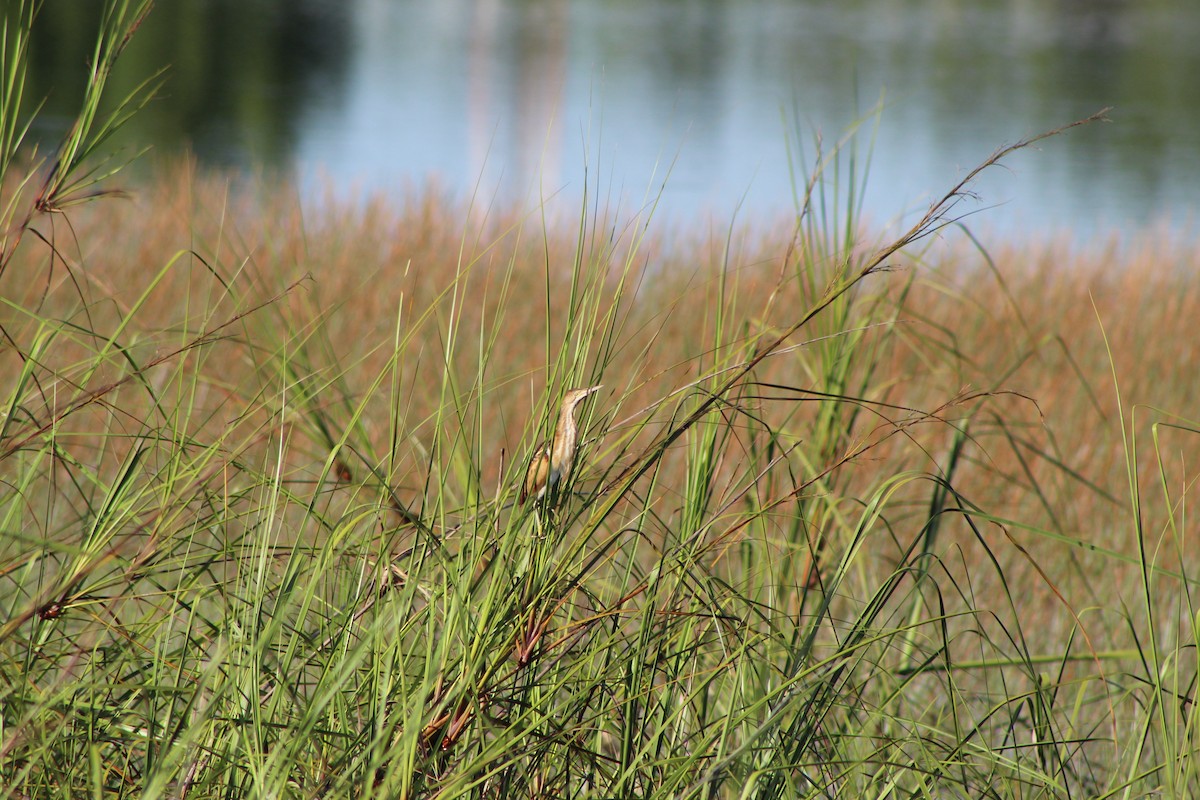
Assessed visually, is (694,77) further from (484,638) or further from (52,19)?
(484,638)

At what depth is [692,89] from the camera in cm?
2614

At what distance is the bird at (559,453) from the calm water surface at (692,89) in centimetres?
642

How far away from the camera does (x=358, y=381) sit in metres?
4.44

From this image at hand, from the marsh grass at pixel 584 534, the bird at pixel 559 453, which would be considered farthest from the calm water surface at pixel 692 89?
the bird at pixel 559 453

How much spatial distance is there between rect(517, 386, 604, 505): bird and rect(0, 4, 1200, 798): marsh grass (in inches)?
0.7

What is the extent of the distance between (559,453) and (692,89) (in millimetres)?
26260

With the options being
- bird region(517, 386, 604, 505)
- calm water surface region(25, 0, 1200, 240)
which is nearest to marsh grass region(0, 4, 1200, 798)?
bird region(517, 386, 604, 505)

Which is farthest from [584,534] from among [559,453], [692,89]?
[692,89]

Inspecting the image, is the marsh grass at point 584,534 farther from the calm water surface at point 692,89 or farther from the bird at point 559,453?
the calm water surface at point 692,89

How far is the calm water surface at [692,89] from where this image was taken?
1639 cm

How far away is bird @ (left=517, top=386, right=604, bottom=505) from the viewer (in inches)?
41.6

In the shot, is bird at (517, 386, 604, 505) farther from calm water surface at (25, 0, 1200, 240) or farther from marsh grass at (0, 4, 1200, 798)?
calm water surface at (25, 0, 1200, 240)

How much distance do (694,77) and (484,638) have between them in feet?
94.4

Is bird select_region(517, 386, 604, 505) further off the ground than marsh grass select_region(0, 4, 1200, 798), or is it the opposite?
bird select_region(517, 386, 604, 505)
